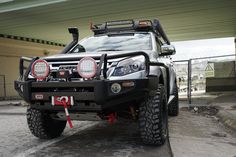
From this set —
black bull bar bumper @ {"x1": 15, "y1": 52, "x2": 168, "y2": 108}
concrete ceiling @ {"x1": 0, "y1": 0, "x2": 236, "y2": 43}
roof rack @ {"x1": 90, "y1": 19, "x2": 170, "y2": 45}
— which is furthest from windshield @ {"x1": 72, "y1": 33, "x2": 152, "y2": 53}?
concrete ceiling @ {"x1": 0, "y1": 0, "x2": 236, "y2": 43}

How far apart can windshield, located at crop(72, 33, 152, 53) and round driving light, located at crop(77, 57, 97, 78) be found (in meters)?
1.47

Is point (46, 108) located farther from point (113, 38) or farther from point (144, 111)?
point (113, 38)

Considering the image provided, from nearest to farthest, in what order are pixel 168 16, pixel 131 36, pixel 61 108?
pixel 61 108 → pixel 131 36 → pixel 168 16

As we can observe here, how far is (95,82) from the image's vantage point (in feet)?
13.9

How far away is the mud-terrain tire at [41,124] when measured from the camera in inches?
209

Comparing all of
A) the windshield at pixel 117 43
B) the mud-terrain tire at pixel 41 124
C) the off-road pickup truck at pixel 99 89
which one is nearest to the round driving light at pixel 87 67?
the off-road pickup truck at pixel 99 89

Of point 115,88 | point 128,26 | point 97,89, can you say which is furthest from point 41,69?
point 128,26

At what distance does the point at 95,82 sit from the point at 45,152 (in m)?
1.33

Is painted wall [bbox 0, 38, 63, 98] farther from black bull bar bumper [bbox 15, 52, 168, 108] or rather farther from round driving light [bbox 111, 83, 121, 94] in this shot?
round driving light [bbox 111, 83, 121, 94]

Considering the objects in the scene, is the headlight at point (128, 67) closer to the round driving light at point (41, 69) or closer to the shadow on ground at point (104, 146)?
the round driving light at point (41, 69)

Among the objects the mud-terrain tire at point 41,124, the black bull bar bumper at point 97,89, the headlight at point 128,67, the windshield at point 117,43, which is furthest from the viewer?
the windshield at point 117,43

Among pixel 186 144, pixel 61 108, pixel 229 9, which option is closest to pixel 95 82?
A: pixel 61 108

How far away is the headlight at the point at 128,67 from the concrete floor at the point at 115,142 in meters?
1.12

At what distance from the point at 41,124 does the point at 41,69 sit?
111 cm
